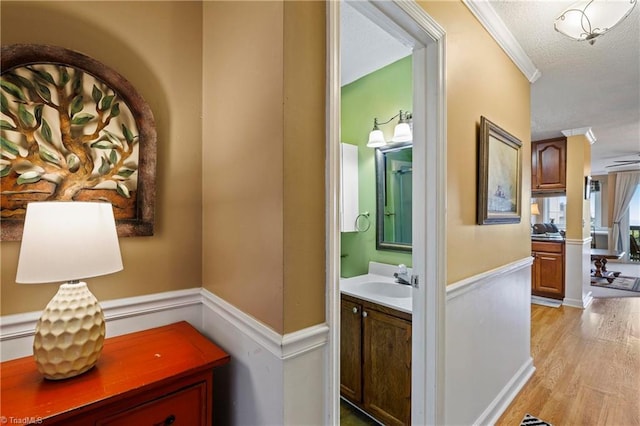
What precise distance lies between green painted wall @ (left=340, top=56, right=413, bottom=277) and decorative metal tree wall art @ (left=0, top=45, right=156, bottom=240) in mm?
1711

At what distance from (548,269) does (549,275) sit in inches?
3.5

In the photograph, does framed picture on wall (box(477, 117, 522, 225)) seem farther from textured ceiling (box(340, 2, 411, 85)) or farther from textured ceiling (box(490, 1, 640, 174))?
textured ceiling (box(340, 2, 411, 85))

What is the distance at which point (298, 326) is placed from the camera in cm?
86

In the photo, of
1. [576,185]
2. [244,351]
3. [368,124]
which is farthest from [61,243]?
[576,185]

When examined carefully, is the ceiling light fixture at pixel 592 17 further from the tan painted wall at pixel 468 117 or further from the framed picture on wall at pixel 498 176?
the framed picture on wall at pixel 498 176

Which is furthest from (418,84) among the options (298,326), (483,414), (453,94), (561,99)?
(561,99)

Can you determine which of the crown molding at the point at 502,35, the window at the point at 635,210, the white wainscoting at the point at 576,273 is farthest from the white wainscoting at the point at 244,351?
the window at the point at 635,210

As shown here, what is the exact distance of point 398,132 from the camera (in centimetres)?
219

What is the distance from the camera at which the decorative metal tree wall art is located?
952 millimetres

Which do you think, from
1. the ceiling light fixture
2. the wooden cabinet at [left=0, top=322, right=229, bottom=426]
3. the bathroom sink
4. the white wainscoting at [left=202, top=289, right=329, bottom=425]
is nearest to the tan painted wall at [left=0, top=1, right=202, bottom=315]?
the wooden cabinet at [left=0, top=322, right=229, bottom=426]

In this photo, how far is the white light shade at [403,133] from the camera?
2164 millimetres

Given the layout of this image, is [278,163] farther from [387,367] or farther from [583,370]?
[583,370]

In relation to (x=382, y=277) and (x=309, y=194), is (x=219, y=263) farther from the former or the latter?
(x=382, y=277)

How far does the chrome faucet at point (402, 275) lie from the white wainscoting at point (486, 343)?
0.51 metres
